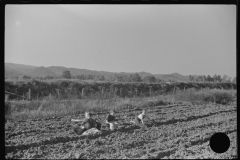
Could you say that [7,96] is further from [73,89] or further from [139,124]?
[139,124]

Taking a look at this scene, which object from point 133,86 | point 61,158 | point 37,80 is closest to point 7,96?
point 37,80

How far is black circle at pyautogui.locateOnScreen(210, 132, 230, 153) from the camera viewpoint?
335 cm

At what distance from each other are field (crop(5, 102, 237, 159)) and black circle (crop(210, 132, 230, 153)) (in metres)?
0.06

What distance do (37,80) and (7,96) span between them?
500mm

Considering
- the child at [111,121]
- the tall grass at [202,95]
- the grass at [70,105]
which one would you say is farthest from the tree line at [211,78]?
the child at [111,121]

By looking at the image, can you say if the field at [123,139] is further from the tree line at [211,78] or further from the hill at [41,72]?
the hill at [41,72]

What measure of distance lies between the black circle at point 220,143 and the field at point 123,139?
2.5 inches

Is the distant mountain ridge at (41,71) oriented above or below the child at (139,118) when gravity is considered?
above

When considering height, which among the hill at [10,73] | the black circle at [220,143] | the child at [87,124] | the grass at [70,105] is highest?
the hill at [10,73]

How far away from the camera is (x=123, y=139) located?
11.7 feet

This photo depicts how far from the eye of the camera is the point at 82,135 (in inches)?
138

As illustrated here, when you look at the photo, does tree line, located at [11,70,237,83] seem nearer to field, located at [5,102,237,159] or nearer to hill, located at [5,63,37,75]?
hill, located at [5,63,37,75]

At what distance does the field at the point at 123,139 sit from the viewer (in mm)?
3195

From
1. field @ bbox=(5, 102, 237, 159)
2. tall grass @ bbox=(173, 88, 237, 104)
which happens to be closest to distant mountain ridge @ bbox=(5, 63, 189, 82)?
field @ bbox=(5, 102, 237, 159)
